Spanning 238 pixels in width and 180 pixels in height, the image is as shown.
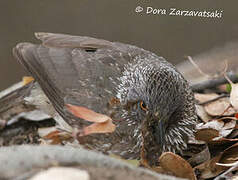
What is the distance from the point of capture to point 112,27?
120 inches

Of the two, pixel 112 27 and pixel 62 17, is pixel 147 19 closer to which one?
pixel 112 27

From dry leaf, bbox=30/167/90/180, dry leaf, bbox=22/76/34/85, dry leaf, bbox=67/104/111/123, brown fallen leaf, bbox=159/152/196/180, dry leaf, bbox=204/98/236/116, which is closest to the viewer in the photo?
dry leaf, bbox=30/167/90/180

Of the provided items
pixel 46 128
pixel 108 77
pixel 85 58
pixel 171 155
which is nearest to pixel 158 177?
pixel 171 155

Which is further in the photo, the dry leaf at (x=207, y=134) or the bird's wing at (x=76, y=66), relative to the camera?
the bird's wing at (x=76, y=66)

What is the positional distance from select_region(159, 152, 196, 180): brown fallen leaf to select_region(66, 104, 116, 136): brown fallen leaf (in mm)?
367

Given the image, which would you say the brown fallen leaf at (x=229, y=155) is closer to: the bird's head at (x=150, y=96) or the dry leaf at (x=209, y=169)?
the dry leaf at (x=209, y=169)

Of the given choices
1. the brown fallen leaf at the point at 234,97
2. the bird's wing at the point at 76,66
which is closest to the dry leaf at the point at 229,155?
the brown fallen leaf at the point at 234,97

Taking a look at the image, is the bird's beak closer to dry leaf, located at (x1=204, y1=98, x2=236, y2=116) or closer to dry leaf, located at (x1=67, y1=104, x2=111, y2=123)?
dry leaf, located at (x1=67, y1=104, x2=111, y2=123)

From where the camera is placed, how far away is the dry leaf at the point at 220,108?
301cm

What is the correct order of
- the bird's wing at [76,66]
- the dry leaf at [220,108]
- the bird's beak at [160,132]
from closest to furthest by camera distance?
the bird's beak at [160,132] → the bird's wing at [76,66] → the dry leaf at [220,108]

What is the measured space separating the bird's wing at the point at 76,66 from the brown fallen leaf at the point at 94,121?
0.17 m

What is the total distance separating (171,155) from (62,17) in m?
1.42

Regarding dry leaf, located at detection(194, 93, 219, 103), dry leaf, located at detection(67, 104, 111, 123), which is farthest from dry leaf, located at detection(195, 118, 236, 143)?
dry leaf, located at detection(67, 104, 111, 123)

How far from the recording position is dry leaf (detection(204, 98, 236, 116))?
3014 mm
